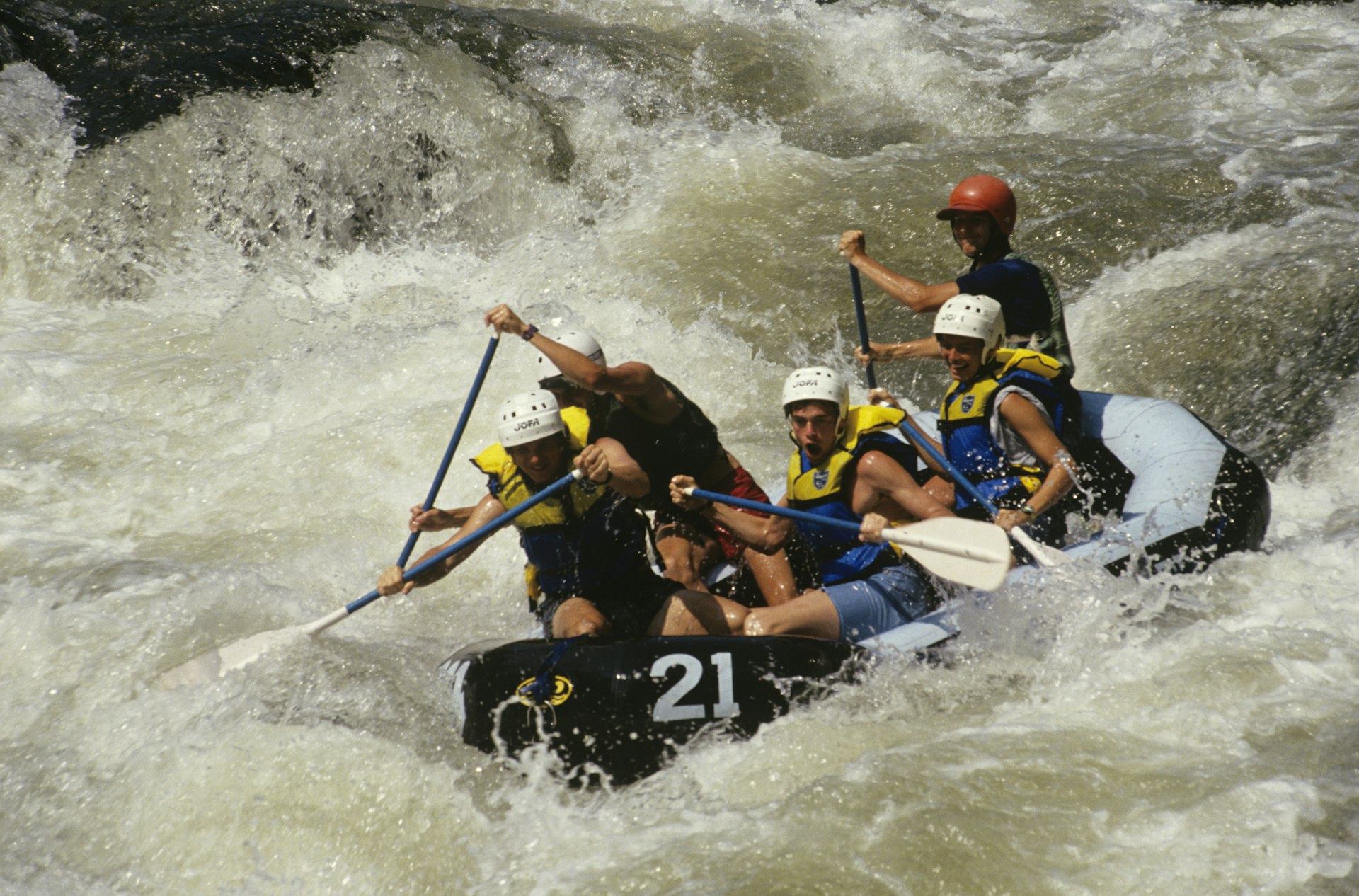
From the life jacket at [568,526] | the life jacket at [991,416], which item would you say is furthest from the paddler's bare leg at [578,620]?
the life jacket at [991,416]

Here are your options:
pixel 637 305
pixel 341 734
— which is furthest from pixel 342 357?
pixel 341 734

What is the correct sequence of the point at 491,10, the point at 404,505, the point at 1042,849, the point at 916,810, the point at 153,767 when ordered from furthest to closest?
the point at 491,10 → the point at 404,505 → the point at 153,767 → the point at 916,810 → the point at 1042,849

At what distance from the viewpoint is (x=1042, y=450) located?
4043 millimetres

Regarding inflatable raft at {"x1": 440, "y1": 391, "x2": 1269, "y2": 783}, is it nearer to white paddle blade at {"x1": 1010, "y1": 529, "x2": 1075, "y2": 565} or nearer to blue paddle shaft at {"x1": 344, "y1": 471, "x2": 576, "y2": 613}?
white paddle blade at {"x1": 1010, "y1": 529, "x2": 1075, "y2": 565}

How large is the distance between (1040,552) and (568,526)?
1574 millimetres

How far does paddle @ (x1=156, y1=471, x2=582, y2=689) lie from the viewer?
3967 mm

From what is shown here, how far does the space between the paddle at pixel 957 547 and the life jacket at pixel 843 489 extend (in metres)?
0.15

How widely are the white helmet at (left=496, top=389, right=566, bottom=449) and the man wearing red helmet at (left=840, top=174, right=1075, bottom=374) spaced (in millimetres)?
1505

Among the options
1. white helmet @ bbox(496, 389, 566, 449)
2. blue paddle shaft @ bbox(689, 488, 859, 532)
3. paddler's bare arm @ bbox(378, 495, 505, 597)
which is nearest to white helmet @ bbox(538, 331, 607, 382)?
white helmet @ bbox(496, 389, 566, 449)

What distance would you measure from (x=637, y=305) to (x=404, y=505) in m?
1.98

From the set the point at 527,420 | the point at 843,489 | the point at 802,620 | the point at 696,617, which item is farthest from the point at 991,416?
the point at 527,420

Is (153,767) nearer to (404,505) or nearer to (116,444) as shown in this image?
(404,505)

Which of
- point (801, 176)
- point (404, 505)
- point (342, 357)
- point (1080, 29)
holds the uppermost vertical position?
point (1080, 29)

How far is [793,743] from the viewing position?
3.57 meters
